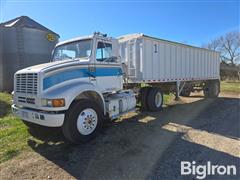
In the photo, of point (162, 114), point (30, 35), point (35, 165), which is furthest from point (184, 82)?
point (30, 35)

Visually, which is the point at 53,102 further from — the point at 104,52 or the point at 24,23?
the point at 24,23

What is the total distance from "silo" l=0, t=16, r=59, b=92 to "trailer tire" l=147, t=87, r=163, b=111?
9.08 metres

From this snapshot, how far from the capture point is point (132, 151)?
17.3 ft

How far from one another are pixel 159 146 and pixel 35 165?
2779 mm

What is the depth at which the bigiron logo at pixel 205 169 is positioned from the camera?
169 inches

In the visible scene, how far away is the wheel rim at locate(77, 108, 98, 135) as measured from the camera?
567 cm

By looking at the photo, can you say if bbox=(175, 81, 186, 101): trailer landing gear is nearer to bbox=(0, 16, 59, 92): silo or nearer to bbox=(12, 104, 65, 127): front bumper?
bbox=(12, 104, 65, 127): front bumper

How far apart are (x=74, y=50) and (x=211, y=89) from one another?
10.6 metres

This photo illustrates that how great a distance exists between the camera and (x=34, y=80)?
215 inches

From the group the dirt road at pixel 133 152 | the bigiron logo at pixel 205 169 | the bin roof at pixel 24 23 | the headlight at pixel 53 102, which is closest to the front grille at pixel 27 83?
the headlight at pixel 53 102

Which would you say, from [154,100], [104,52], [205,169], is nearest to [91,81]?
[104,52]

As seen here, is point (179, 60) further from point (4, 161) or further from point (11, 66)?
point (11, 66)

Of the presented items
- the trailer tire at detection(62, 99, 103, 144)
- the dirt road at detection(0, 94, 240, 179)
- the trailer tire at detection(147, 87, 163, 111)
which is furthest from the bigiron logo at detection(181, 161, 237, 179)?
the trailer tire at detection(147, 87, 163, 111)

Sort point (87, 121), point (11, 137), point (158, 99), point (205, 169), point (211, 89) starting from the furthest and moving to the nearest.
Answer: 1. point (211, 89)
2. point (158, 99)
3. point (11, 137)
4. point (87, 121)
5. point (205, 169)
